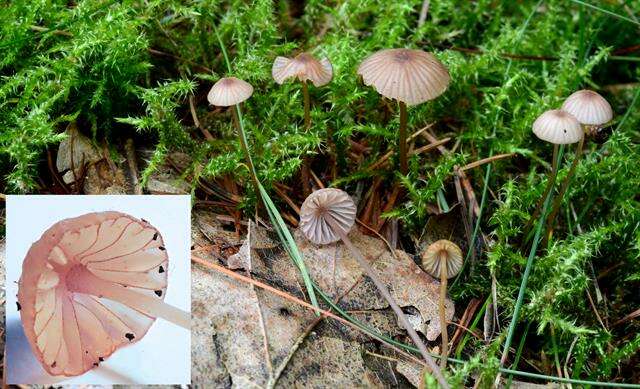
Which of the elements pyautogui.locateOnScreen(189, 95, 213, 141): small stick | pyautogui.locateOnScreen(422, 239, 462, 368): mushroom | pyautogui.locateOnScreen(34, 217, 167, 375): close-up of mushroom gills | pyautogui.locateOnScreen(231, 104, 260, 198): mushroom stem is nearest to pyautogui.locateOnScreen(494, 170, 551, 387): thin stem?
pyautogui.locateOnScreen(422, 239, 462, 368): mushroom

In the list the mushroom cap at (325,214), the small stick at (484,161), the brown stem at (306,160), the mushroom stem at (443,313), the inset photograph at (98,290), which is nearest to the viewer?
the inset photograph at (98,290)

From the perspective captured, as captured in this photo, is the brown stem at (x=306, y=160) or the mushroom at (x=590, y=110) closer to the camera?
the mushroom at (x=590, y=110)

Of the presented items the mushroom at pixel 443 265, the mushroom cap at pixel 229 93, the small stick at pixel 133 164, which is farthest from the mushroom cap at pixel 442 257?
the small stick at pixel 133 164

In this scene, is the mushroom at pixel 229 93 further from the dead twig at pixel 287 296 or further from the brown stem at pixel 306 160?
the dead twig at pixel 287 296

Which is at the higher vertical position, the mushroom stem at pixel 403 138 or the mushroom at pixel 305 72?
the mushroom at pixel 305 72

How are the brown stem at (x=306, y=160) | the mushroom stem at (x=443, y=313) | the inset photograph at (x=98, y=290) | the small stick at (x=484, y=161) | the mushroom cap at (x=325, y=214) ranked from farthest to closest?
the small stick at (x=484, y=161), the brown stem at (x=306, y=160), the mushroom cap at (x=325, y=214), the mushroom stem at (x=443, y=313), the inset photograph at (x=98, y=290)

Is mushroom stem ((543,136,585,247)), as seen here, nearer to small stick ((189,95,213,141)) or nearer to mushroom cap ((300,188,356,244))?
mushroom cap ((300,188,356,244))

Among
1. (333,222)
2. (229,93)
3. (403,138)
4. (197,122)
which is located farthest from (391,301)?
(197,122)
